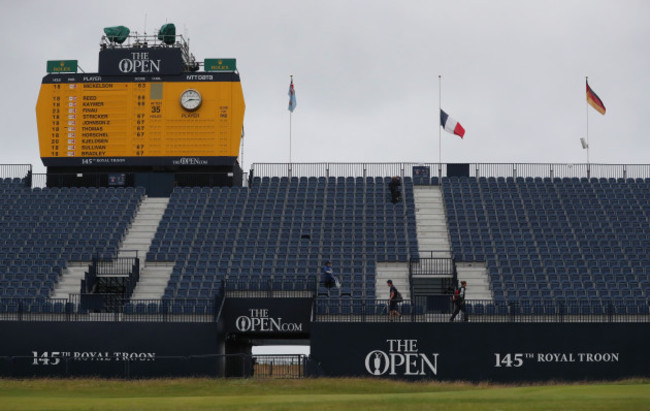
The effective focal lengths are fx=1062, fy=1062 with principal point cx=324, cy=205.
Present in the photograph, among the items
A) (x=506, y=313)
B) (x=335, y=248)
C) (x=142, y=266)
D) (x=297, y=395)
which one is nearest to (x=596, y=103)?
(x=335, y=248)

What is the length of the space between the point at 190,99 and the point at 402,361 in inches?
757

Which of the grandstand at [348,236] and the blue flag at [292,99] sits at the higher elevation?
the blue flag at [292,99]

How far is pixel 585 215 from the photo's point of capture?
4650cm

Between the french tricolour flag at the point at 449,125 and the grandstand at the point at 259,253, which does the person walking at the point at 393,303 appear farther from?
the french tricolour flag at the point at 449,125

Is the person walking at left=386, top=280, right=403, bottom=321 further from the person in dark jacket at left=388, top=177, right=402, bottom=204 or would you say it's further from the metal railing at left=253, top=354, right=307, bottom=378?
the person in dark jacket at left=388, top=177, right=402, bottom=204

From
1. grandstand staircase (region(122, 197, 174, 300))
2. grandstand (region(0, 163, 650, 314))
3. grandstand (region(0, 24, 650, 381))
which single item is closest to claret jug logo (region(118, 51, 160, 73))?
grandstand (region(0, 24, 650, 381))

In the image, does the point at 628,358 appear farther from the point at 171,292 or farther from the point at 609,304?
the point at 171,292

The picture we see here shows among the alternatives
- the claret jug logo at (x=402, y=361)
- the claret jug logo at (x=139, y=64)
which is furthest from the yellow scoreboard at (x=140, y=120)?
the claret jug logo at (x=402, y=361)

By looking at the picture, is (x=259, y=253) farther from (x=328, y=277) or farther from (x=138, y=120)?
(x=138, y=120)

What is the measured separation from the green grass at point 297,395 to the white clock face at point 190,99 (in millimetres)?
18154

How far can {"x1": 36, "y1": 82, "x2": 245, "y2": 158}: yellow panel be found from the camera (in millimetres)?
48969

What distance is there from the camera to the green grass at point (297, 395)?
2373 centimetres

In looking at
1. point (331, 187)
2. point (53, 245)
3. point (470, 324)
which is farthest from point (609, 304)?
point (53, 245)

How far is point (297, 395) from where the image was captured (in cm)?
2806
